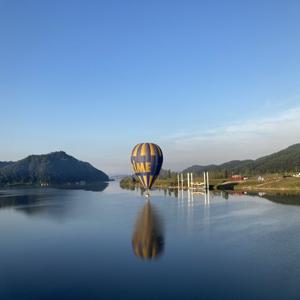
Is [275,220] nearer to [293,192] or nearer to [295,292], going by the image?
[295,292]

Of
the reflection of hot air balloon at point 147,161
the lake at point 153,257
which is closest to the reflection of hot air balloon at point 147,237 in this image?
the lake at point 153,257

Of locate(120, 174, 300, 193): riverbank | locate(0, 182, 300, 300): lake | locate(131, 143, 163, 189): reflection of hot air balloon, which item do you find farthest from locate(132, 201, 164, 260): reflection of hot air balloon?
locate(120, 174, 300, 193): riverbank

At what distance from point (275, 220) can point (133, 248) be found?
19594 millimetres

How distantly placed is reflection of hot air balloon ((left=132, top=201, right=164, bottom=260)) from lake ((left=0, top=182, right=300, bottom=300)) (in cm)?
7

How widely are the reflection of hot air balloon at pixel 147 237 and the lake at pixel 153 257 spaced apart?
7 cm

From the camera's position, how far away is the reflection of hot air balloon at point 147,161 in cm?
6906

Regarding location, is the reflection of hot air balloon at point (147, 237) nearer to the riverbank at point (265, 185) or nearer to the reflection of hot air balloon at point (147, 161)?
the reflection of hot air balloon at point (147, 161)

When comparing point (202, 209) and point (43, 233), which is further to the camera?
point (202, 209)

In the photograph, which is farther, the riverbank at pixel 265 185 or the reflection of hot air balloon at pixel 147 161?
the riverbank at pixel 265 185

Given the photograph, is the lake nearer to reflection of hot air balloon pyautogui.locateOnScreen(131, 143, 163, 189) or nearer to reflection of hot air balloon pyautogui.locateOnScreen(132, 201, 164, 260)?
reflection of hot air balloon pyautogui.locateOnScreen(132, 201, 164, 260)

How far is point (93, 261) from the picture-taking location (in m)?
25.7

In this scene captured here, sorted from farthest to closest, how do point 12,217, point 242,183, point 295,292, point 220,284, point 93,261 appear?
point 242,183 → point 12,217 → point 93,261 → point 220,284 → point 295,292

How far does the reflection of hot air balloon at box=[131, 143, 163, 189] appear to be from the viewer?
69062 millimetres

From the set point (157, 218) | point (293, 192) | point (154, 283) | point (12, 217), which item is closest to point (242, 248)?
point (154, 283)
